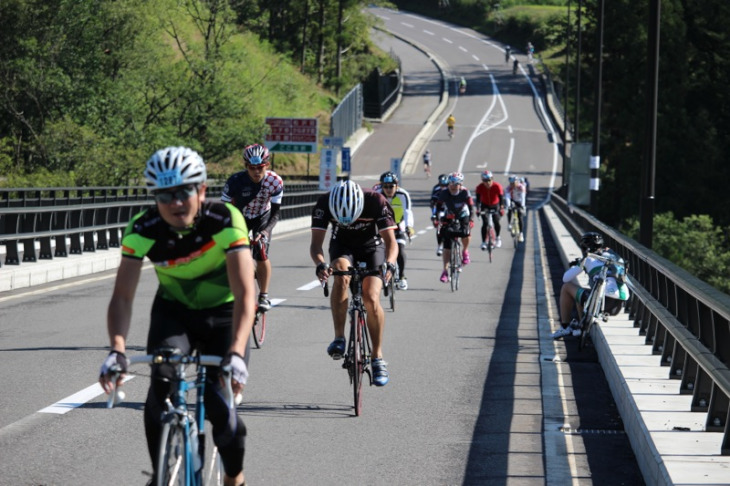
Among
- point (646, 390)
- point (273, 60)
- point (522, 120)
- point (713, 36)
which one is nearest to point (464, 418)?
point (646, 390)

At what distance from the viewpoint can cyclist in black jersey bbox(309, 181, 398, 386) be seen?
9.61 meters

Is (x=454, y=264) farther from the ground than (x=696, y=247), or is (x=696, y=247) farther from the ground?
(x=454, y=264)

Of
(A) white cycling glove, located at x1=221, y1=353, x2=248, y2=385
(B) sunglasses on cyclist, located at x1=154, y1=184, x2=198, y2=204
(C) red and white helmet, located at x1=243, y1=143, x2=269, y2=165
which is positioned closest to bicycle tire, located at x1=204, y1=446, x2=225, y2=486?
(A) white cycling glove, located at x1=221, y1=353, x2=248, y2=385

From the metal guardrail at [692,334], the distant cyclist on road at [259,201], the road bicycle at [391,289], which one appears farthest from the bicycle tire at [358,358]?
the road bicycle at [391,289]

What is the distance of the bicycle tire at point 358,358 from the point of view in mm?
9109

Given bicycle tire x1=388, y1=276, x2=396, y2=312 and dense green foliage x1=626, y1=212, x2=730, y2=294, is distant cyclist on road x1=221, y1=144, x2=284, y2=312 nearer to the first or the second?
bicycle tire x1=388, y1=276, x2=396, y2=312

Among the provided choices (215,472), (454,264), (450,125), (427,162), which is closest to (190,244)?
(215,472)

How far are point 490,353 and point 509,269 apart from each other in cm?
1240

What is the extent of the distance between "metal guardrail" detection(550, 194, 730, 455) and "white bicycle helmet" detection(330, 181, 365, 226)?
2.47 m

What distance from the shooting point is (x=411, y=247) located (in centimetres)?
3250

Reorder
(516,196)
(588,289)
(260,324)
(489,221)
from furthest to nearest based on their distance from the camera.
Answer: (516,196), (489,221), (260,324), (588,289)

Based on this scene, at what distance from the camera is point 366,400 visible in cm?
985

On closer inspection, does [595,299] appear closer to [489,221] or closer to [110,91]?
[489,221]

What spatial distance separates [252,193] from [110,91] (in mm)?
35152
